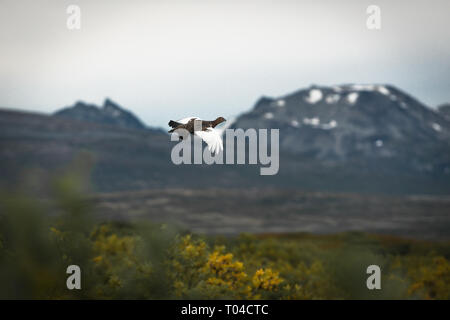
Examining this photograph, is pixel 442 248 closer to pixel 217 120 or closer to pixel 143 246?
pixel 143 246

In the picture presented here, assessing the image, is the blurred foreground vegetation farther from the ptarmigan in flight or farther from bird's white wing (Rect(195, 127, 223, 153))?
bird's white wing (Rect(195, 127, 223, 153))

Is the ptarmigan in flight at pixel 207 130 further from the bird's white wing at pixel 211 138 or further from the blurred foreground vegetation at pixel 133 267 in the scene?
the blurred foreground vegetation at pixel 133 267

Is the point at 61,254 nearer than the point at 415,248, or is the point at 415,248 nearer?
the point at 61,254

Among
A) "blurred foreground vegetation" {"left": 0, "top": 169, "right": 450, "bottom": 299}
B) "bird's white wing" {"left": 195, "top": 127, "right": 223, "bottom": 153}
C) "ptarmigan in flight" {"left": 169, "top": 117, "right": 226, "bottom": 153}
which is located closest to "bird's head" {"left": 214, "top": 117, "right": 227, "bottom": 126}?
"ptarmigan in flight" {"left": 169, "top": 117, "right": 226, "bottom": 153}

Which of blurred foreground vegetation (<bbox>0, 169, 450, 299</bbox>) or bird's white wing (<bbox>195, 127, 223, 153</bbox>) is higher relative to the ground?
bird's white wing (<bbox>195, 127, 223, 153</bbox>)

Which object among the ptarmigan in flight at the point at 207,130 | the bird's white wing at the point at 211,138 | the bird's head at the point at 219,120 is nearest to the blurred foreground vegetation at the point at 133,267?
the ptarmigan in flight at the point at 207,130
